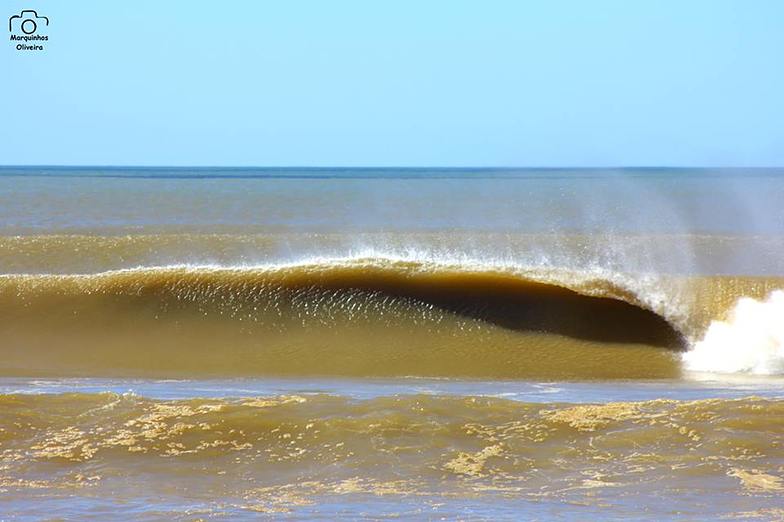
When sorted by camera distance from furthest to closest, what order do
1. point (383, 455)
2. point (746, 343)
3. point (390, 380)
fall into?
1. point (746, 343)
2. point (390, 380)
3. point (383, 455)

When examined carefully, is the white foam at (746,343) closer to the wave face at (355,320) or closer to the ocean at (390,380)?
the ocean at (390,380)

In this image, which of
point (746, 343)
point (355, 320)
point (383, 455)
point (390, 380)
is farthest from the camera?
point (355, 320)

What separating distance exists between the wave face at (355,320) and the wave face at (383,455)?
3.13 meters

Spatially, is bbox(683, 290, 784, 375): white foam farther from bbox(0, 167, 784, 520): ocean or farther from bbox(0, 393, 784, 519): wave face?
bbox(0, 393, 784, 519): wave face

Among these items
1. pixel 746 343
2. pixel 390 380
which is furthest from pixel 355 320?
pixel 746 343

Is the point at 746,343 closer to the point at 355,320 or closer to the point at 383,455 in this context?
the point at 355,320

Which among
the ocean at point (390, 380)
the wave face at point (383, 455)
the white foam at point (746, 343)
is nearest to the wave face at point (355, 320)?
the ocean at point (390, 380)

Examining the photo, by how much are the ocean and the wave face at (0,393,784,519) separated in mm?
21

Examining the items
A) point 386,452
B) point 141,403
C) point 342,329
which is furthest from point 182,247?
point 386,452

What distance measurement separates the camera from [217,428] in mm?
6711

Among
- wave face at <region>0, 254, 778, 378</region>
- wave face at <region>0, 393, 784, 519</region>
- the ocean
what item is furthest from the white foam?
wave face at <region>0, 393, 784, 519</region>

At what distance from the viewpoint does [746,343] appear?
35.3 ft

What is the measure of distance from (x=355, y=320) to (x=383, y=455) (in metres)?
5.63

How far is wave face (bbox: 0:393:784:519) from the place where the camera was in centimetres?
531
